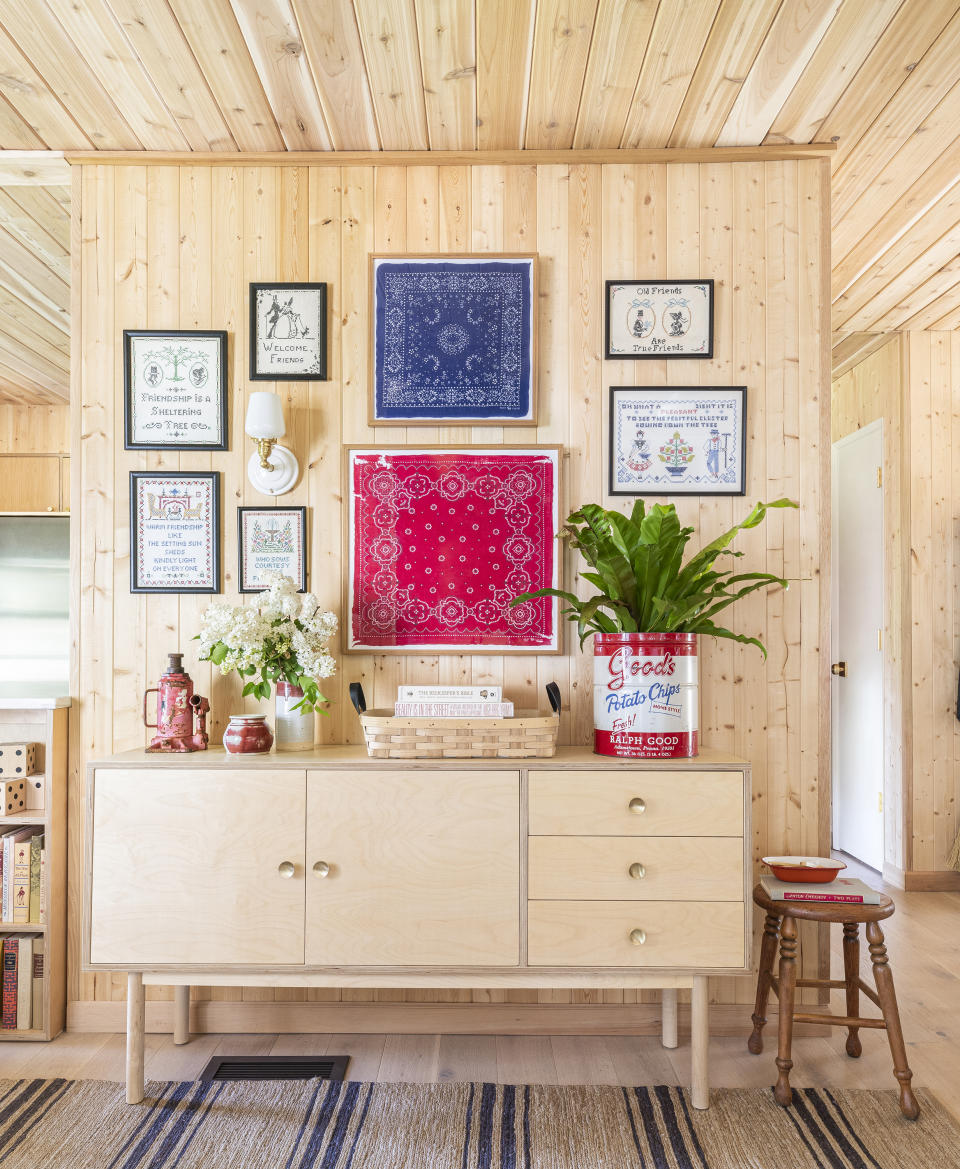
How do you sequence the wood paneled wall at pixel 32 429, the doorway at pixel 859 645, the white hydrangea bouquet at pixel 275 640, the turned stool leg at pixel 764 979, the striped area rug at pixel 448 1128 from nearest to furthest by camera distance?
the striped area rug at pixel 448 1128
the white hydrangea bouquet at pixel 275 640
the turned stool leg at pixel 764 979
the doorway at pixel 859 645
the wood paneled wall at pixel 32 429

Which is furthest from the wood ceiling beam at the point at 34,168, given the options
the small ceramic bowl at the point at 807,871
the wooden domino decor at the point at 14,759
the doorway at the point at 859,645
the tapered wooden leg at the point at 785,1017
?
the doorway at the point at 859,645

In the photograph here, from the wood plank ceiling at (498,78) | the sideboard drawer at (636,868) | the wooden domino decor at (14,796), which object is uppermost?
the wood plank ceiling at (498,78)

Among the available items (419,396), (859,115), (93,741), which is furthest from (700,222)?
(93,741)

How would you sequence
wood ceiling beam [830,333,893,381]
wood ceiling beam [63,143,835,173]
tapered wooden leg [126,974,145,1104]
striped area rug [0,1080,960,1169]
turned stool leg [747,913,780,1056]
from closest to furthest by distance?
striped area rug [0,1080,960,1169]
tapered wooden leg [126,974,145,1104]
turned stool leg [747,913,780,1056]
wood ceiling beam [63,143,835,173]
wood ceiling beam [830,333,893,381]

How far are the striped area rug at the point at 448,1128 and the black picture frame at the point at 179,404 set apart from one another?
1763 millimetres

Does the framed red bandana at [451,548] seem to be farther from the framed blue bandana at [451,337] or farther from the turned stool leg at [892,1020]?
the turned stool leg at [892,1020]

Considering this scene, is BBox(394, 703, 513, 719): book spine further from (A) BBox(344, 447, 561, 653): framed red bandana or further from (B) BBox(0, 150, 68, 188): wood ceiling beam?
(B) BBox(0, 150, 68, 188): wood ceiling beam

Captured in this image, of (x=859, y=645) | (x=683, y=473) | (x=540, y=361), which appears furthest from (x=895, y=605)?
(x=540, y=361)

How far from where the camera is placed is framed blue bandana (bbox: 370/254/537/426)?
99.0 inches

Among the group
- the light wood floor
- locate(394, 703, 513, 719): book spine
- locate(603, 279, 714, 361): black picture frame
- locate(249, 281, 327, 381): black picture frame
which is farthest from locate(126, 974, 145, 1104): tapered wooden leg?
locate(603, 279, 714, 361): black picture frame

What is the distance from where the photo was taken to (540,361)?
8.31 ft

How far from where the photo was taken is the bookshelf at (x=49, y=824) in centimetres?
239

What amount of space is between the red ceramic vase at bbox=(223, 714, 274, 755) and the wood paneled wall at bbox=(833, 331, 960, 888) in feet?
10.2

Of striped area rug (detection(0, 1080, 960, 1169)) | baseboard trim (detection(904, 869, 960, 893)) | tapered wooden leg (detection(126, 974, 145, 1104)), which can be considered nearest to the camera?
striped area rug (detection(0, 1080, 960, 1169))
